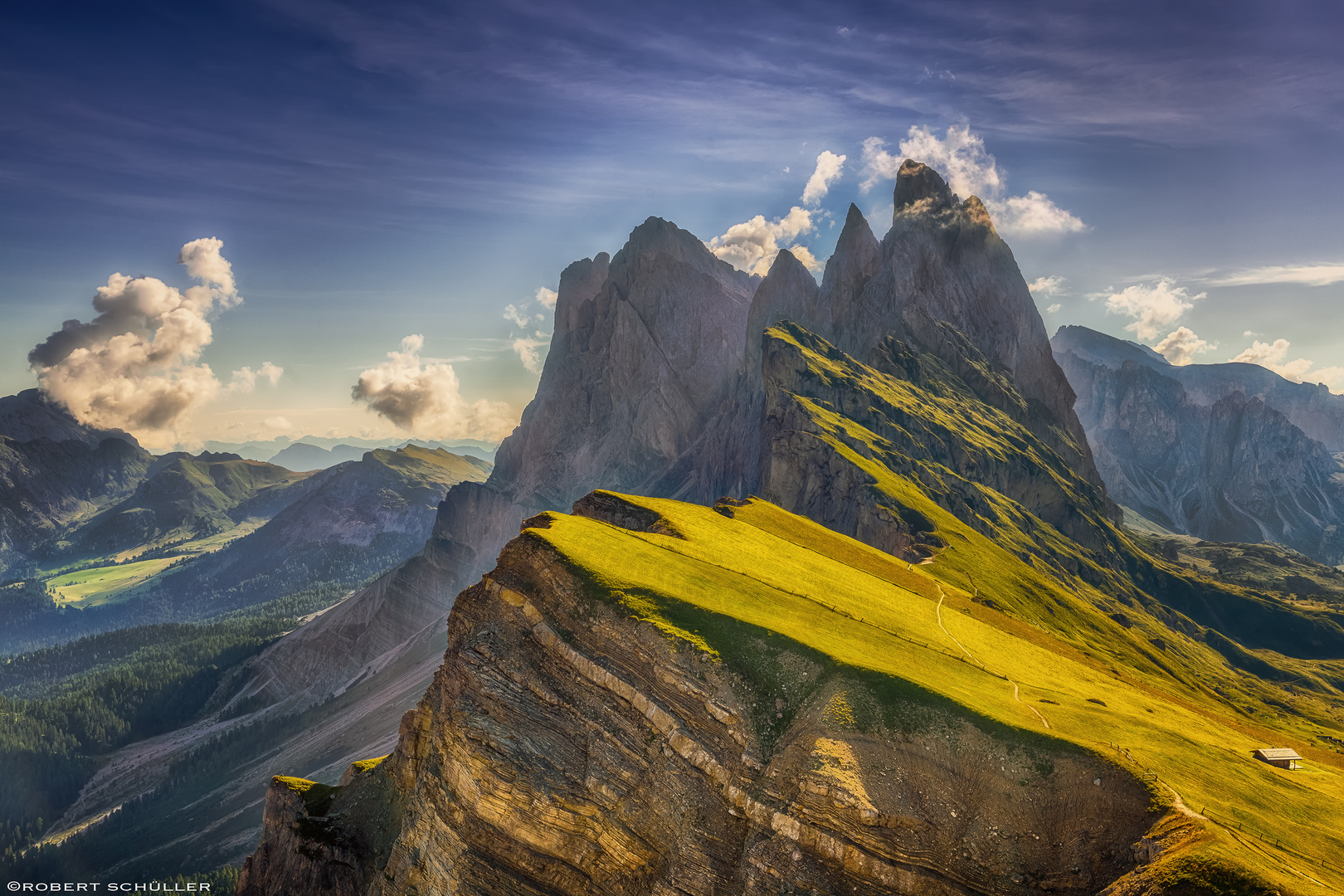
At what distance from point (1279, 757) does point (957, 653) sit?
23653 millimetres

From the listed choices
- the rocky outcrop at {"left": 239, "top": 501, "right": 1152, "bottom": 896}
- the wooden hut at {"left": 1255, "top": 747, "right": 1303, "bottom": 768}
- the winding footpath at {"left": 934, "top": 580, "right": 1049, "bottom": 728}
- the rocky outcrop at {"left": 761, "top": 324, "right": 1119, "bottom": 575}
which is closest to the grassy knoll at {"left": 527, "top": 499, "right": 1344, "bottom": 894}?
the winding footpath at {"left": 934, "top": 580, "right": 1049, "bottom": 728}

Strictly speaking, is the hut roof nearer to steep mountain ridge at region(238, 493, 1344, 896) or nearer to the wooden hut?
the wooden hut

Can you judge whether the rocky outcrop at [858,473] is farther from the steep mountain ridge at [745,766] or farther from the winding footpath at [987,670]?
the steep mountain ridge at [745,766]

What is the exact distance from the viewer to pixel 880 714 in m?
45.4

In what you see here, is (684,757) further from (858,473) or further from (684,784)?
(858,473)

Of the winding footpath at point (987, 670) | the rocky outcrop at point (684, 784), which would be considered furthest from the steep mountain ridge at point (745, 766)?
the winding footpath at point (987, 670)

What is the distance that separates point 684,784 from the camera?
44.7m

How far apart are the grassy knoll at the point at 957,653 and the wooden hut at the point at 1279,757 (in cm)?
109

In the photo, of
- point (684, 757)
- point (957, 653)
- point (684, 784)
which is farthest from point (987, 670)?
point (684, 784)

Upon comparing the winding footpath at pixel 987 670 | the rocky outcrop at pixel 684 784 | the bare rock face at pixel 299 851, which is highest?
the winding footpath at pixel 987 670

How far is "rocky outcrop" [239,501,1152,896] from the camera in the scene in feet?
133

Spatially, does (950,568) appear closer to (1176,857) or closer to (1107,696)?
(1107,696)

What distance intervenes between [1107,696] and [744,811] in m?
40.9

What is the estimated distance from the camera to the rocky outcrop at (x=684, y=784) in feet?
133
